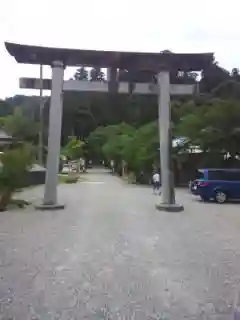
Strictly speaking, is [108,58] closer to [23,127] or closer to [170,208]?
[170,208]

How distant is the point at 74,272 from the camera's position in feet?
28.1

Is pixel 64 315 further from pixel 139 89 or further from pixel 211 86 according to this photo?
pixel 211 86

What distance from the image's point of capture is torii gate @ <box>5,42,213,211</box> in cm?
2062

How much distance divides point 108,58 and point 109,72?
85 centimetres

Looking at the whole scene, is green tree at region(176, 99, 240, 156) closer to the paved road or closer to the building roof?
the building roof

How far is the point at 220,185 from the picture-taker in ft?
80.6

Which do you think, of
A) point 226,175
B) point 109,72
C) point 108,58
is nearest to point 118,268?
point 108,58

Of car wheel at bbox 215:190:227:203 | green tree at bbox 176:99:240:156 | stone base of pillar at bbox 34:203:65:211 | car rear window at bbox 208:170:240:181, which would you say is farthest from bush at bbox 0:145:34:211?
green tree at bbox 176:99:240:156

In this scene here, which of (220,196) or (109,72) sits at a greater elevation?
(109,72)

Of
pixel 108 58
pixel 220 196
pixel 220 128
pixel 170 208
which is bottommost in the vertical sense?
pixel 170 208

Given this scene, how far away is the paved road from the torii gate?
377 centimetres

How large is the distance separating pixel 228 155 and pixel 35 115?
48.1 meters

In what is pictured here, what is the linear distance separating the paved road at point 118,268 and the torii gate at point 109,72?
3773 mm

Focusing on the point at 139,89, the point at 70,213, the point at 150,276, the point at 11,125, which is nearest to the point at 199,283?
the point at 150,276
